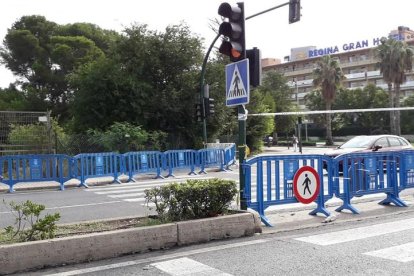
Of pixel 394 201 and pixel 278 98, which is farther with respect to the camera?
pixel 278 98

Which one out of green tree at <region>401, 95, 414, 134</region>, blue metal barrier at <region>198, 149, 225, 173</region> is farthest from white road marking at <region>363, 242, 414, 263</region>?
green tree at <region>401, 95, 414, 134</region>

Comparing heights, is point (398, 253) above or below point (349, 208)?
below

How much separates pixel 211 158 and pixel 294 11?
7.59m

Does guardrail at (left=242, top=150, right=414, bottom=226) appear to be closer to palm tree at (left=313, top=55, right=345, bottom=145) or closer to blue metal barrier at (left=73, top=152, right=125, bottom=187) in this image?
blue metal barrier at (left=73, top=152, right=125, bottom=187)

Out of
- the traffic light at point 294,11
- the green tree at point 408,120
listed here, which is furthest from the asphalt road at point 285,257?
the green tree at point 408,120

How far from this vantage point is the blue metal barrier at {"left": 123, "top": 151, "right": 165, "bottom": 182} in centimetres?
1748

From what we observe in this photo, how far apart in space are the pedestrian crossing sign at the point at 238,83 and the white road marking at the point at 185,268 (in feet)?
10.1

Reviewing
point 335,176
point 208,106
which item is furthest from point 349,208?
point 208,106

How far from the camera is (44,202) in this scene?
12.1 metres

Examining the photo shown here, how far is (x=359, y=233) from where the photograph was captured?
714cm

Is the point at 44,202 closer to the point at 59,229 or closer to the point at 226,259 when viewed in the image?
the point at 59,229

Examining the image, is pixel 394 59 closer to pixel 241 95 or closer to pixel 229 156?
pixel 229 156

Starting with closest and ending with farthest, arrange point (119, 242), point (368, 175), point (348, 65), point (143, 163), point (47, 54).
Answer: point (119, 242) < point (368, 175) < point (143, 163) < point (47, 54) < point (348, 65)

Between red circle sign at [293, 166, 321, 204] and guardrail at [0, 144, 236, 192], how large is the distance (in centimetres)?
958
